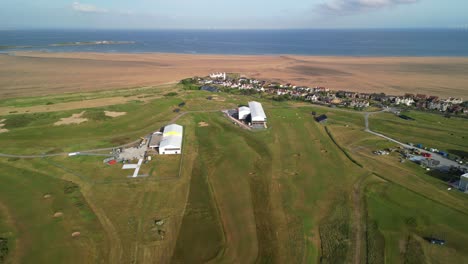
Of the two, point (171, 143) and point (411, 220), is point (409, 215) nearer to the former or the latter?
point (411, 220)

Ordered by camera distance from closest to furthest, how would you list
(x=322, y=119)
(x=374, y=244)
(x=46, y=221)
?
(x=374, y=244) → (x=46, y=221) → (x=322, y=119)

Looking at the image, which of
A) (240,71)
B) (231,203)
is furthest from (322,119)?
(240,71)

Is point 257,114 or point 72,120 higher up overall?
point 257,114

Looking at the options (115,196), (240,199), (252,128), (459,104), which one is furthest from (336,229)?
(459,104)

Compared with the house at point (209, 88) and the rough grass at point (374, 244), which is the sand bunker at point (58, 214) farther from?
the house at point (209, 88)

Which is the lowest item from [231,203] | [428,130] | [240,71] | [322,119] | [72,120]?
[231,203]

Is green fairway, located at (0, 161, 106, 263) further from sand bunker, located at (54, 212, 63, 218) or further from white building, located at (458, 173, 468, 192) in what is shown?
white building, located at (458, 173, 468, 192)

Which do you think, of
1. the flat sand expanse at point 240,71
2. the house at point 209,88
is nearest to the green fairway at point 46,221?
the house at point 209,88
